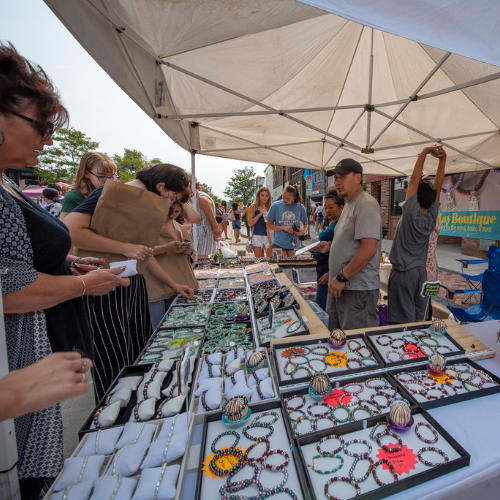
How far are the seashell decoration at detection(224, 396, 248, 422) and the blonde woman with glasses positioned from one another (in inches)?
76.9

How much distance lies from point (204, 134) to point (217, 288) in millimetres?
2756

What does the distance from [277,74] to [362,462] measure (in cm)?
339

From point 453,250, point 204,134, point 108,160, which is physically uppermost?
point 204,134

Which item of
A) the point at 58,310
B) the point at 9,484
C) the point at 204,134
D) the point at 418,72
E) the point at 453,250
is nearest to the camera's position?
the point at 9,484

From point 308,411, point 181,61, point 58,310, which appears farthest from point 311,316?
point 181,61

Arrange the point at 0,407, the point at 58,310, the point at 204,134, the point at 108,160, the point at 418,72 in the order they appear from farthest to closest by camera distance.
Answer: the point at 204,134, the point at 418,72, the point at 108,160, the point at 58,310, the point at 0,407

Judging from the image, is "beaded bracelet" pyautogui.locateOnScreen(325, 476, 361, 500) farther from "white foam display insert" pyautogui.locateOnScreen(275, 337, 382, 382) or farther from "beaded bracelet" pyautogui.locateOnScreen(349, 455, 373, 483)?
"white foam display insert" pyautogui.locateOnScreen(275, 337, 382, 382)

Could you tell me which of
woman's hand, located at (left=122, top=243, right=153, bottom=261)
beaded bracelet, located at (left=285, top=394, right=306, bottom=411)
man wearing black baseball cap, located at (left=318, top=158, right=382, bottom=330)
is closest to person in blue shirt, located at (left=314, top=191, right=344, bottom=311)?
man wearing black baseball cap, located at (left=318, top=158, right=382, bottom=330)

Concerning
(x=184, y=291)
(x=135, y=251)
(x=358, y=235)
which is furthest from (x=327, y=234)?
(x=135, y=251)

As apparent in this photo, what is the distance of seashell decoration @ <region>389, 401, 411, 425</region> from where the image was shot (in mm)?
954

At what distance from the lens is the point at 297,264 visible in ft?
13.3

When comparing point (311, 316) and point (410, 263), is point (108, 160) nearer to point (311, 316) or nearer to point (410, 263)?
point (311, 316)

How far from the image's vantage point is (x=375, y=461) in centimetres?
88

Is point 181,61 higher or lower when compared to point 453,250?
higher
